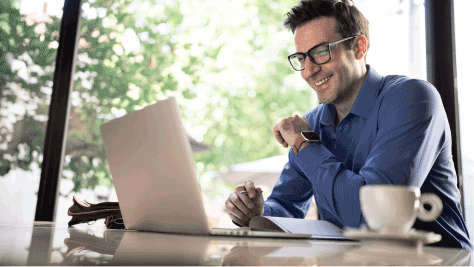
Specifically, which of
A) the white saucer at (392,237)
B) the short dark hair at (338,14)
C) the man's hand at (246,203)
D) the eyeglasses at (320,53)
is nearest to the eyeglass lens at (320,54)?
→ the eyeglasses at (320,53)

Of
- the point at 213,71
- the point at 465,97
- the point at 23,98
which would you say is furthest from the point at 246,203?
the point at 213,71

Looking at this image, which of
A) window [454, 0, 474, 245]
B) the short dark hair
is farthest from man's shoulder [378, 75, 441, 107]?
window [454, 0, 474, 245]

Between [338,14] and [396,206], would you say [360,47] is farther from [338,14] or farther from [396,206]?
[396,206]

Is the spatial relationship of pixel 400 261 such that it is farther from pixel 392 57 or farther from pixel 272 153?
pixel 272 153

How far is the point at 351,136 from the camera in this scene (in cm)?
134

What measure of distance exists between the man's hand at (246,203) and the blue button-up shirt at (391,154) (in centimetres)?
18

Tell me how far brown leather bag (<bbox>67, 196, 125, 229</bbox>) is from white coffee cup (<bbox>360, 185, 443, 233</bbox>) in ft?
2.70

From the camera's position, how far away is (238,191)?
4.18ft

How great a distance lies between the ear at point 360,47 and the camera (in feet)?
4.83

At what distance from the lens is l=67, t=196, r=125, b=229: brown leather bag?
41.7 inches

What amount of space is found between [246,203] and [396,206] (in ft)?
2.51

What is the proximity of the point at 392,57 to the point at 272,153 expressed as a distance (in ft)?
14.3

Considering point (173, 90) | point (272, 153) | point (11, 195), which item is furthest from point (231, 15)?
point (11, 195)

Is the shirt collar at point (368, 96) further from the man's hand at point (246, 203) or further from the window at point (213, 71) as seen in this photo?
the window at point (213, 71)
